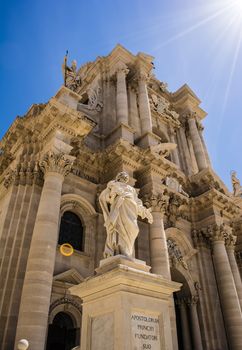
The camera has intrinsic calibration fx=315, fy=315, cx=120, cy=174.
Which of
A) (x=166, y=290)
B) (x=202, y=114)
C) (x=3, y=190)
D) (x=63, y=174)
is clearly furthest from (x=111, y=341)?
(x=202, y=114)

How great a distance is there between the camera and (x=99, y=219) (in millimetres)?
15375

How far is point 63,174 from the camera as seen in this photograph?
12.8m

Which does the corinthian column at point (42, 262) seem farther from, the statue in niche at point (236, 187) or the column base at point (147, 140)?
the statue in niche at point (236, 187)

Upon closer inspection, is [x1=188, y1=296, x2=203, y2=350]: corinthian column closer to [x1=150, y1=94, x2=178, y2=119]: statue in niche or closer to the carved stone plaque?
the carved stone plaque

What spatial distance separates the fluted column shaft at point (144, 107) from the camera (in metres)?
19.8

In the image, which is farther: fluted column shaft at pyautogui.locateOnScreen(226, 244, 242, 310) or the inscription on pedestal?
fluted column shaft at pyautogui.locateOnScreen(226, 244, 242, 310)

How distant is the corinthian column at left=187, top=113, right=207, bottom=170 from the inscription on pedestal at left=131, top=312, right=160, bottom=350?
18592 millimetres

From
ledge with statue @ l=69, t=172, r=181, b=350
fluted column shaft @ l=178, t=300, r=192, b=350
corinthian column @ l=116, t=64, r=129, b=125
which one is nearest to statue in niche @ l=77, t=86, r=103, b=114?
corinthian column @ l=116, t=64, r=129, b=125

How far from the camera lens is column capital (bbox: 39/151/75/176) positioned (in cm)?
1263

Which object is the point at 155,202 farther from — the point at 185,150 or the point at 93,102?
the point at 185,150

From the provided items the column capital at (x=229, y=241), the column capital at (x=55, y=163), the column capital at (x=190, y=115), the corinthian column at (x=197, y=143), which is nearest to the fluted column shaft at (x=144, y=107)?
the corinthian column at (x=197, y=143)

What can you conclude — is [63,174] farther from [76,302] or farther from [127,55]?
[127,55]

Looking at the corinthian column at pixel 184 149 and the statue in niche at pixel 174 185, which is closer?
the statue in niche at pixel 174 185

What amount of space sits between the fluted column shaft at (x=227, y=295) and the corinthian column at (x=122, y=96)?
9.05 metres
